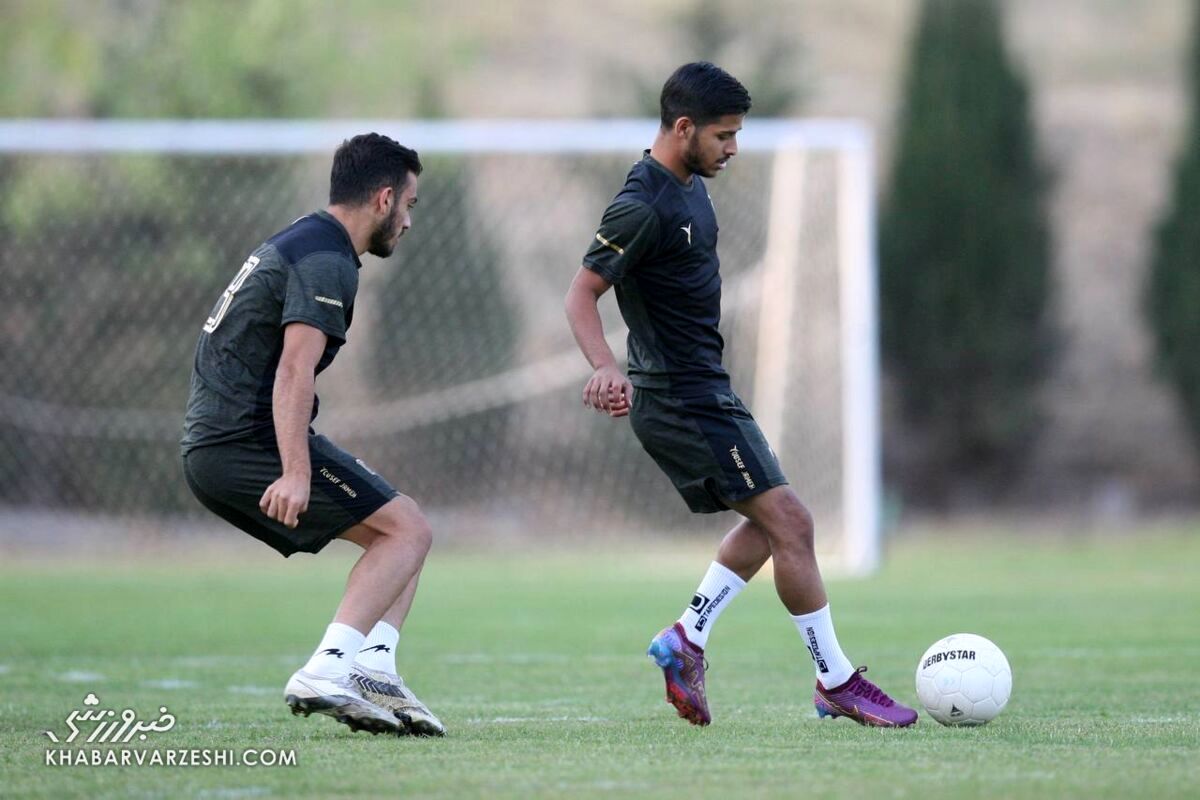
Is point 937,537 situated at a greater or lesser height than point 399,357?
lesser

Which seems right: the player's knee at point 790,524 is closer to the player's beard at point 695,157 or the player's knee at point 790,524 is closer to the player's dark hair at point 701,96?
the player's beard at point 695,157

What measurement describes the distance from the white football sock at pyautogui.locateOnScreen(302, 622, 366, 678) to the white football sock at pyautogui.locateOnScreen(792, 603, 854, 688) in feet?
5.05

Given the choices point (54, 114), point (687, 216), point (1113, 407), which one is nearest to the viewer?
point (687, 216)

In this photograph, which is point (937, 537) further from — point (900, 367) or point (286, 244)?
point (286, 244)

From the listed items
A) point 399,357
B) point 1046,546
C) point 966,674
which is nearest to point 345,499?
point 966,674

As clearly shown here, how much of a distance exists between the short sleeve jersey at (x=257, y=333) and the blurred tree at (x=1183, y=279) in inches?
1100

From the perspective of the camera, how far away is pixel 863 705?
5.86 metres

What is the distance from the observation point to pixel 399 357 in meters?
22.0

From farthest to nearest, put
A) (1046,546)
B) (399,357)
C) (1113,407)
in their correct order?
1. (1113,407)
2. (1046,546)
3. (399,357)

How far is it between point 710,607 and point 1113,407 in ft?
106

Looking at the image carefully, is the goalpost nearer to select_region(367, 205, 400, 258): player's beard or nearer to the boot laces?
select_region(367, 205, 400, 258): player's beard

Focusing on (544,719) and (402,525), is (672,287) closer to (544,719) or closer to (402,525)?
(402,525)

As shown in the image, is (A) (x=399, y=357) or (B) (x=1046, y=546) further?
(B) (x=1046, y=546)

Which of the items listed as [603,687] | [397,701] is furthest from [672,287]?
[603,687]
